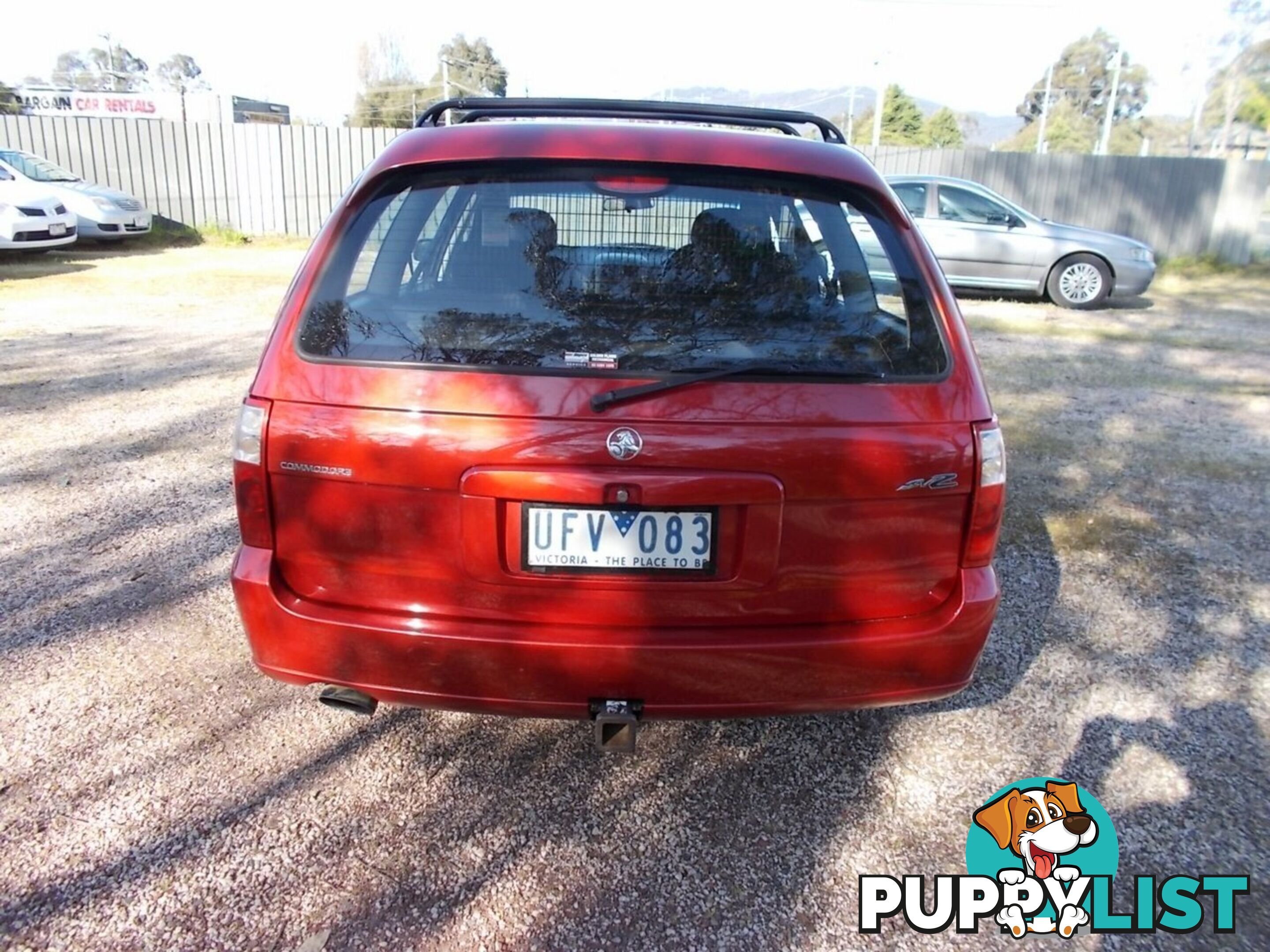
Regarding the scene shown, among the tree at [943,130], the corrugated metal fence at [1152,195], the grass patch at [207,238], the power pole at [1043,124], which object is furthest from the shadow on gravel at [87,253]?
the tree at [943,130]

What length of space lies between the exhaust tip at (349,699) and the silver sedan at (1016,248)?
10812 millimetres

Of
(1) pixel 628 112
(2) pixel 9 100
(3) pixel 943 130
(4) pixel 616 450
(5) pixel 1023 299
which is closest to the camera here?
(4) pixel 616 450

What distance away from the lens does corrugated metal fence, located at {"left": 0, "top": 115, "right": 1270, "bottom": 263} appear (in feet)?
53.8

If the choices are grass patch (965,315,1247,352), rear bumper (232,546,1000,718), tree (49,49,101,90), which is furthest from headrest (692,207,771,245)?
tree (49,49,101,90)

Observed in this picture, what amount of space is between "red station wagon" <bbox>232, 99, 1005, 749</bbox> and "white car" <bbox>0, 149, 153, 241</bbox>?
47.7 ft

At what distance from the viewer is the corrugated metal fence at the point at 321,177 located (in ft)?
53.8

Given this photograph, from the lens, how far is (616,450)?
6.82 feet

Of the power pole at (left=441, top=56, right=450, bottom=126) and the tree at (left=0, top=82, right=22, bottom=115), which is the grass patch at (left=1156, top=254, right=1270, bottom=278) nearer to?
the tree at (left=0, top=82, right=22, bottom=115)

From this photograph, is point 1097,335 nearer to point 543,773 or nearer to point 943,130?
point 543,773

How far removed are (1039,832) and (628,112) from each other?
235 cm

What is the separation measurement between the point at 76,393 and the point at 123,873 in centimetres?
537

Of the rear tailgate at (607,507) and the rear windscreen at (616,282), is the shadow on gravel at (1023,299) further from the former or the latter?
the rear tailgate at (607,507)

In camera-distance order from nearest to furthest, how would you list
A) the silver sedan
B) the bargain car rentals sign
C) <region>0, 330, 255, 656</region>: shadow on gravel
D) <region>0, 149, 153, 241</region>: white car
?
<region>0, 330, 255, 656</region>: shadow on gravel < the silver sedan < <region>0, 149, 153, 241</region>: white car < the bargain car rentals sign

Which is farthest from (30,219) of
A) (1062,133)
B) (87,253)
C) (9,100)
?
(1062,133)
